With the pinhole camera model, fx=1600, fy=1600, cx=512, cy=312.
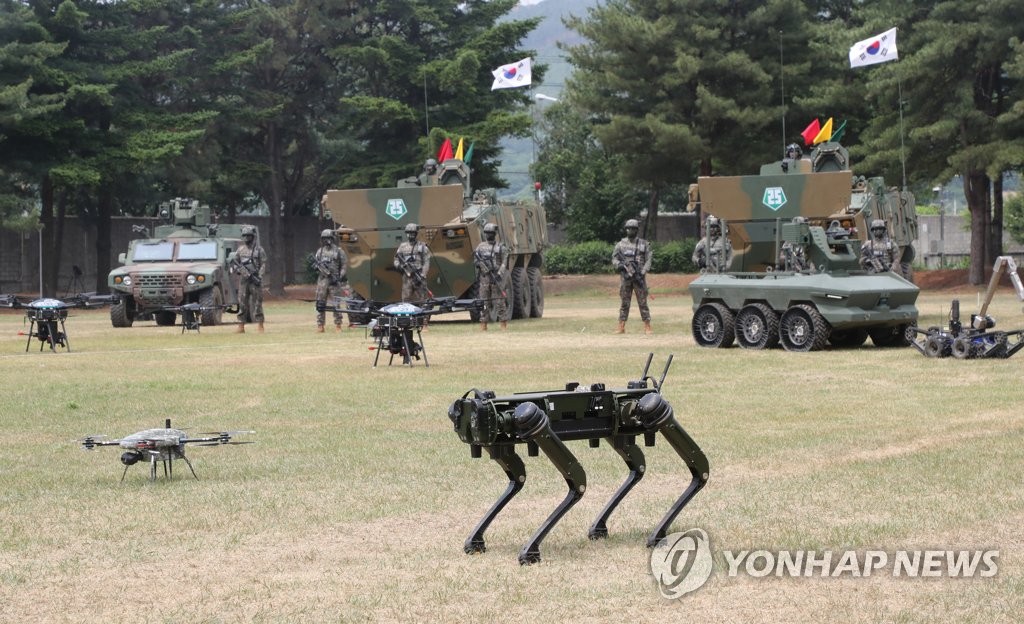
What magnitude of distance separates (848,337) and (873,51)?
18.8 metres

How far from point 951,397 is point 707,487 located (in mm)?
5805

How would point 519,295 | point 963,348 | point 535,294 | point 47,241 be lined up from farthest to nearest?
point 47,241
point 535,294
point 519,295
point 963,348

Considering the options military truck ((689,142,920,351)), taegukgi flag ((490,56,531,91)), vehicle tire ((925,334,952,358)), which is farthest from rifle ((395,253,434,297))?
taegukgi flag ((490,56,531,91))

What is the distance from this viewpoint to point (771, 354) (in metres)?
20.6

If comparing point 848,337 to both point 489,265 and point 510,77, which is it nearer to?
point 489,265

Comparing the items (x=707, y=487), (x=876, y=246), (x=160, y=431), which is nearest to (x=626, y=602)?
(x=707, y=487)

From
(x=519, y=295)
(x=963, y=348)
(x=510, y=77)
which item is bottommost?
(x=963, y=348)

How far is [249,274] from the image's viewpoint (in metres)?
28.7

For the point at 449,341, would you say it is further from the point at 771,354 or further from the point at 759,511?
the point at 759,511

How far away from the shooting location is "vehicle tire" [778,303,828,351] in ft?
67.5

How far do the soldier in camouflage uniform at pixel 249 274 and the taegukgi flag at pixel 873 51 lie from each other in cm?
1660

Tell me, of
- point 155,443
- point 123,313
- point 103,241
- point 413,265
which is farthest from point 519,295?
point 155,443

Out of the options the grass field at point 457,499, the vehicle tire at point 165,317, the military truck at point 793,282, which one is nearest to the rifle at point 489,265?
the military truck at point 793,282

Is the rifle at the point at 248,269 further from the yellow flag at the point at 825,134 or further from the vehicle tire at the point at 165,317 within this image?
the yellow flag at the point at 825,134
